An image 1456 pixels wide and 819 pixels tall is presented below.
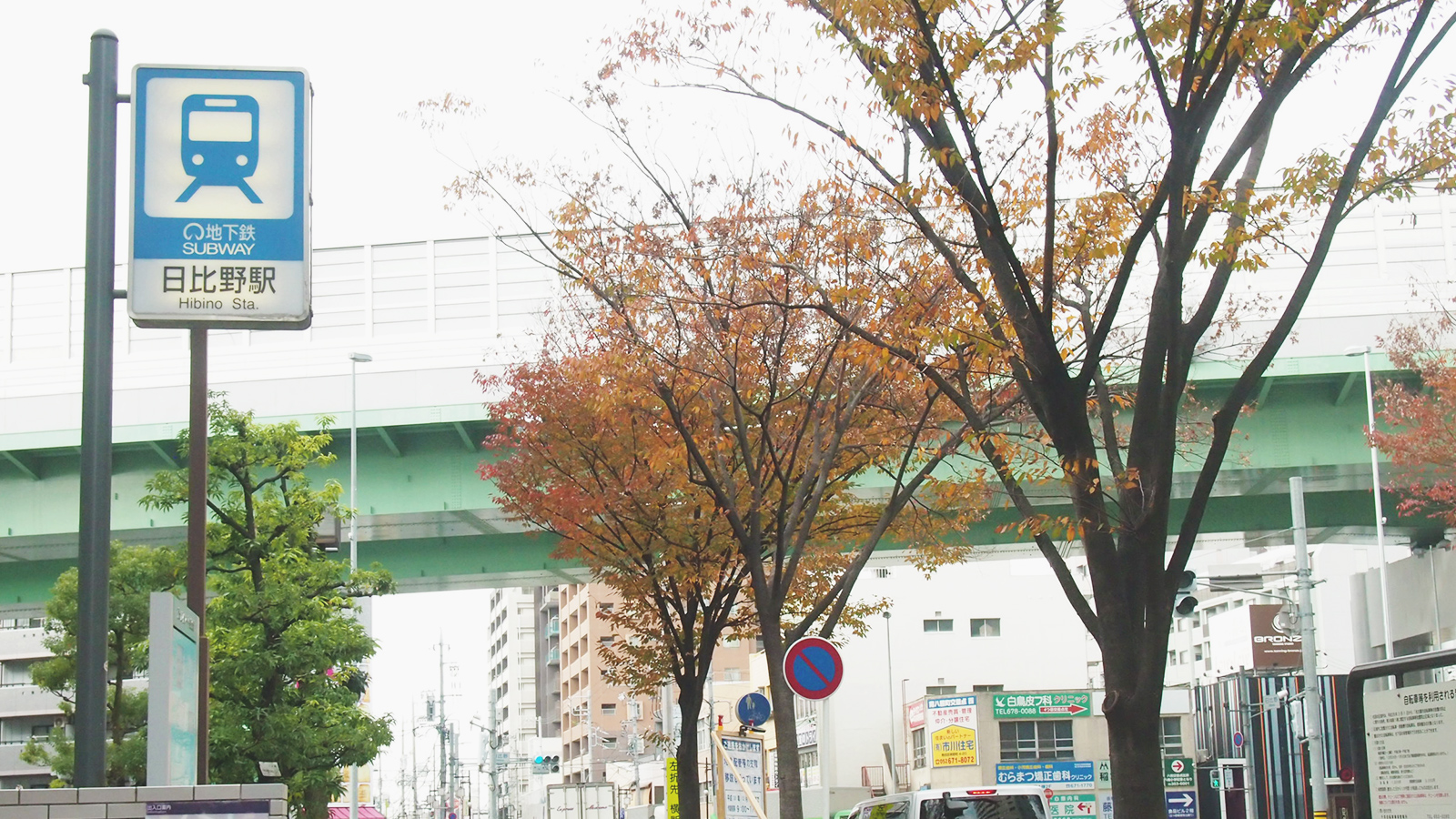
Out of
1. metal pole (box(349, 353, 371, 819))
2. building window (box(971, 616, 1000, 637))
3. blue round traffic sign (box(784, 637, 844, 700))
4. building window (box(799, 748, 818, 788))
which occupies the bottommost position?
building window (box(799, 748, 818, 788))

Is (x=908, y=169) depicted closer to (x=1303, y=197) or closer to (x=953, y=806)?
(x=1303, y=197)

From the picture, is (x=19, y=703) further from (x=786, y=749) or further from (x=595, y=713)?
(x=786, y=749)

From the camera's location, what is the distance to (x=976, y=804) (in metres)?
13.7

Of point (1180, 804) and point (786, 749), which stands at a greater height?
point (786, 749)

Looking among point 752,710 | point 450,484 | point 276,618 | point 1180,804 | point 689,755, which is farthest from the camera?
point 1180,804

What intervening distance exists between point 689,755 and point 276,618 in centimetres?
585

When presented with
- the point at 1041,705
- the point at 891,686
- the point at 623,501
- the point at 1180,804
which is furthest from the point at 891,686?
the point at 623,501

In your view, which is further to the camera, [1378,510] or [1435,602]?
[1435,602]

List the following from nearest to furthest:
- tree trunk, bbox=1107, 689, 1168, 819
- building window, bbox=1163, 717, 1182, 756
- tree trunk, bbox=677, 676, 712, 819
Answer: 1. tree trunk, bbox=1107, 689, 1168, 819
2. tree trunk, bbox=677, 676, 712, 819
3. building window, bbox=1163, 717, 1182, 756

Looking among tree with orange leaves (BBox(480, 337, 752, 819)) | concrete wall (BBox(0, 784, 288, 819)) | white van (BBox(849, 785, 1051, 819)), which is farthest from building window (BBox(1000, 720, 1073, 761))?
concrete wall (BBox(0, 784, 288, 819))

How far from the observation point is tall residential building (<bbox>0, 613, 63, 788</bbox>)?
2394 inches

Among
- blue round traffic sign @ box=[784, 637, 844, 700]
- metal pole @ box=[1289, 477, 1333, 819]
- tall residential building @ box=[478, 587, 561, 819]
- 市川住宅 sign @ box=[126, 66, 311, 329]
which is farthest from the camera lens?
tall residential building @ box=[478, 587, 561, 819]

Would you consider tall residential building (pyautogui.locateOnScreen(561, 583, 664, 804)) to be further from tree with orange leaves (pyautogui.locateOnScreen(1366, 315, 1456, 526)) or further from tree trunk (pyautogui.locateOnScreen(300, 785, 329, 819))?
tree with orange leaves (pyautogui.locateOnScreen(1366, 315, 1456, 526))

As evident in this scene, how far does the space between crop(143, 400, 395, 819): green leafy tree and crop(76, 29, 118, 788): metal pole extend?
1347 centimetres
